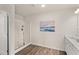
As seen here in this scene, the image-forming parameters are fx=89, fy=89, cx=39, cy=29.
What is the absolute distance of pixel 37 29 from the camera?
3.12 meters

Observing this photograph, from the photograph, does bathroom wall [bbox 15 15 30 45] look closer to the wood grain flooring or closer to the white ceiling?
the white ceiling

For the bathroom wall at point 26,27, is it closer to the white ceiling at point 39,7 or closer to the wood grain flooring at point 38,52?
the white ceiling at point 39,7

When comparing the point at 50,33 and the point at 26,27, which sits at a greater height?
the point at 26,27

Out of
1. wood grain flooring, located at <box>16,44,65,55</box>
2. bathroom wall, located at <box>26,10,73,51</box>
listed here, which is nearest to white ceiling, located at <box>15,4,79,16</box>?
bathroom wall, located at <box>26,10,73,51</box>

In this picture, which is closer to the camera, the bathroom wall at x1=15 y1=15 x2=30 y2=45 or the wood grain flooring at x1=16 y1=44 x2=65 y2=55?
the wood grain flooring at x1=16 y1=44 x2=65 y2=55

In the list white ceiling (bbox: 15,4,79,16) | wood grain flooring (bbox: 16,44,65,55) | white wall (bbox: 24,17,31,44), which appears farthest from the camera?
white wall (bbox: 24,17,31,44)

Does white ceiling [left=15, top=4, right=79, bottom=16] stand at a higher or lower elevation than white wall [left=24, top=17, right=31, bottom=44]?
higher

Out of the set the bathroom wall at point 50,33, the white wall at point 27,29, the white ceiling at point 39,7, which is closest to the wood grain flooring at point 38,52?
the white wall at point 27,29

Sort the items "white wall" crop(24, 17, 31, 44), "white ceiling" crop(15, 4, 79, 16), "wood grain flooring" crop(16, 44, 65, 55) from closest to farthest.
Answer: "white ceiling" crop(15, 4, 79, 16) < "wood grain flooring" crop(16, 44, 65, 55) < "white wall" crop(24, 17, 31, 44)

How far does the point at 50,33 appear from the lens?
3.13 meters

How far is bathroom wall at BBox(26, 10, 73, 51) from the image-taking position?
306cm

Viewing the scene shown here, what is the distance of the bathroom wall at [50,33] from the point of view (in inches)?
120

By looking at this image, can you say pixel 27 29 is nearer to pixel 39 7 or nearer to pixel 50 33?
pixel 50 33

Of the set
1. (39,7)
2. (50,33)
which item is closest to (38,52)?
(39,7)
